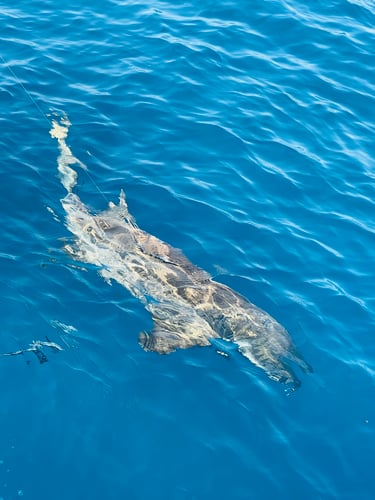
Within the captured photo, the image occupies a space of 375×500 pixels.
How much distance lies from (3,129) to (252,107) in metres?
6.32

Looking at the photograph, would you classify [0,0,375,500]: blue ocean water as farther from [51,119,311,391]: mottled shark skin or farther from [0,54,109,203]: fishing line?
[51,119,311,391]: mottled shark skin

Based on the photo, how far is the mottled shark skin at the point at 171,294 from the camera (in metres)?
11.1

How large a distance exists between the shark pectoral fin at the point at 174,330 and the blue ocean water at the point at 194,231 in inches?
7.0

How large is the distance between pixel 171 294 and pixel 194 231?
1842 mm

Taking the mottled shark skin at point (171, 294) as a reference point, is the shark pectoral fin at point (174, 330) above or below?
below

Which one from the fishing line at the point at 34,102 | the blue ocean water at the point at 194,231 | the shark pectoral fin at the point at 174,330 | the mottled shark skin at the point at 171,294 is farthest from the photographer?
the fishing line at the point at 34,102

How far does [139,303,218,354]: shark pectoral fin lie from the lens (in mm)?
10961

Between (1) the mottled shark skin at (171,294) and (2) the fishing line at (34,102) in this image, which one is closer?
(1) the mottled shark skin at (171,294)


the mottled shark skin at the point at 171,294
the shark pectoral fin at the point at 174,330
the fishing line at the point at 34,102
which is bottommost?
the shark pectoral fin at the point at 174,330

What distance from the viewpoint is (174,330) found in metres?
11.4

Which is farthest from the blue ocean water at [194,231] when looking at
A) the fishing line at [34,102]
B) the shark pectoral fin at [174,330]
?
the shark pectoral fin at [174,330]

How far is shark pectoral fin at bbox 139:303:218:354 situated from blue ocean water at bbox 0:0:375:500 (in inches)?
7.0

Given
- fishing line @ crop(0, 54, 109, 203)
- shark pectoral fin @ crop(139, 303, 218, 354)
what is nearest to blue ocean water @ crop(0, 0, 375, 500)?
fishing line @ crop(0, 54, 109, 203)

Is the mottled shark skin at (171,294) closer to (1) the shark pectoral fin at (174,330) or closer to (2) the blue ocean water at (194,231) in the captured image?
(1) the shark pectoral fin at (174,330)
